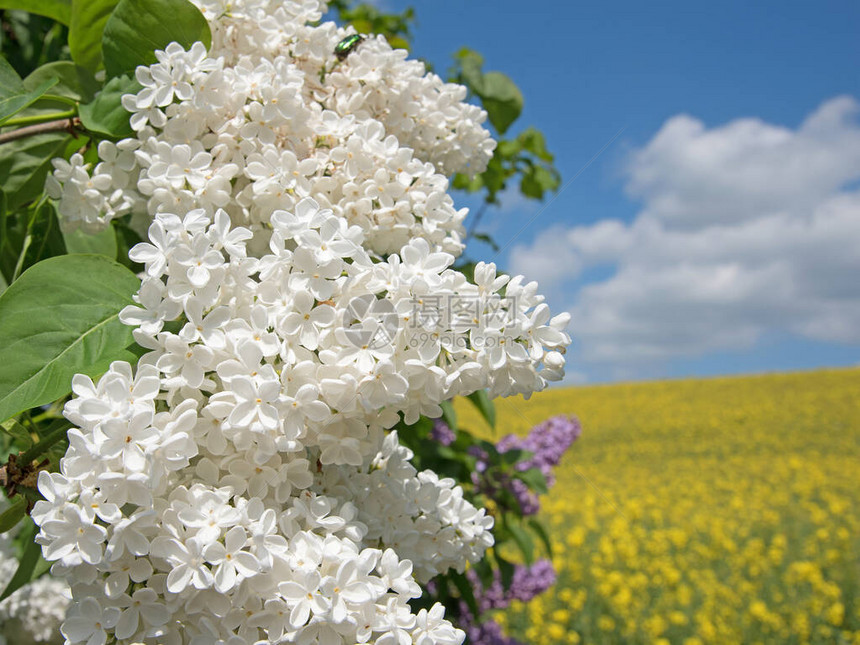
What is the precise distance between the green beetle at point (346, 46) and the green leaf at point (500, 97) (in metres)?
0.86

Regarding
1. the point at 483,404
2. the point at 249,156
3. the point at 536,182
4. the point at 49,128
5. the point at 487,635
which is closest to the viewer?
the point at 249,156

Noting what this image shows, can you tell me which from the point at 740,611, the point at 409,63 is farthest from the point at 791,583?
the point at 409,63

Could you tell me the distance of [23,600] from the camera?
7.11ft

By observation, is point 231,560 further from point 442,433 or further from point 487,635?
point 487,635

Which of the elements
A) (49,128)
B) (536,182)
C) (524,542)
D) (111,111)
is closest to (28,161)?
(49,128)

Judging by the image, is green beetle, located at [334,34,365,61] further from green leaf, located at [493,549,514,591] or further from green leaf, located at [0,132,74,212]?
green leaf, located at [493,549,514,591]

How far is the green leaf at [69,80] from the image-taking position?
4.23ft

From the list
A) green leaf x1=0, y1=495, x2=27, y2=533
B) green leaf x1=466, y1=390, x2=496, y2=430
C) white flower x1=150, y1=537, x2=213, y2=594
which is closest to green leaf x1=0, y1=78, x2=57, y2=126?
green leaf x1=0, y1=495, x2=27, y2=533

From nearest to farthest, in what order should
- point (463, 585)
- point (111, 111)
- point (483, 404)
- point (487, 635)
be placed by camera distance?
1. point (111, 111)
2. point (463, 585)
3. point (483, 404)
4. point (487, 635)

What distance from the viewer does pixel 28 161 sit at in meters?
1.36

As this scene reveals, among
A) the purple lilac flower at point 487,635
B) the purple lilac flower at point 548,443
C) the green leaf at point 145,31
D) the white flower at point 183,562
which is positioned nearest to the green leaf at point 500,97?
the green leaf at point 145,31

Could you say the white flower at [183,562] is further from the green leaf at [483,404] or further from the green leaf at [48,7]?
the green leaf at [48,7]

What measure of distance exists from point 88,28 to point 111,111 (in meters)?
0.22

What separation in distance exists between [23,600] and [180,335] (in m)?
1.88
